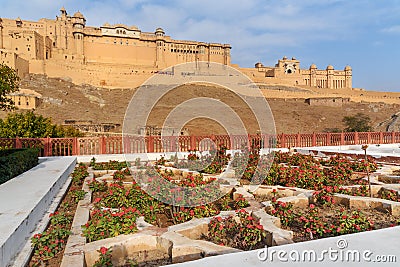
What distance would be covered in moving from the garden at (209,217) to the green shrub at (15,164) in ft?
4.03

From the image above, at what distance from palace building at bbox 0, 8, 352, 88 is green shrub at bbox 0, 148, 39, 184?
42880mm

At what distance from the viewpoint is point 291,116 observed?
43.4 metres

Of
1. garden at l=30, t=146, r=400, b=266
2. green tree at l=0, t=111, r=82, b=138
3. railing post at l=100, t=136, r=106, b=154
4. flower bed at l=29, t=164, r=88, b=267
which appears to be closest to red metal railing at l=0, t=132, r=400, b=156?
railing post at l=100, t=136, r=106, b=154

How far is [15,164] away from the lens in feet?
21.9

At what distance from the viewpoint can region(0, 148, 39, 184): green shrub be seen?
6.05 metres

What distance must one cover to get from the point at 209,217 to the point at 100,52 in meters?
61.7

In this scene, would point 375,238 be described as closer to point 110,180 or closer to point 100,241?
point 100,241

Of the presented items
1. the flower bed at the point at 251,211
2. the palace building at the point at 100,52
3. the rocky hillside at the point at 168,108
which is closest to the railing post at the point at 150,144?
the flower bed at the point at 251,211

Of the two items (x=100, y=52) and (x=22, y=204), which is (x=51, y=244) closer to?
(x=22, y=204)

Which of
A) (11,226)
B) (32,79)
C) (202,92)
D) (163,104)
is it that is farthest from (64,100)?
(11,226)

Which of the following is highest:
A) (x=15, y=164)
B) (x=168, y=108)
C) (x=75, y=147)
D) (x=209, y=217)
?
(x=168, y=108)

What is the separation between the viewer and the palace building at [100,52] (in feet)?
162

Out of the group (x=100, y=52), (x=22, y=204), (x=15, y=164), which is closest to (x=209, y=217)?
(x=22, y=204)

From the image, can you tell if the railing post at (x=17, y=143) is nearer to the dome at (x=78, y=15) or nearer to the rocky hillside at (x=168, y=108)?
the rocky hillside at (x=168, y=108)
